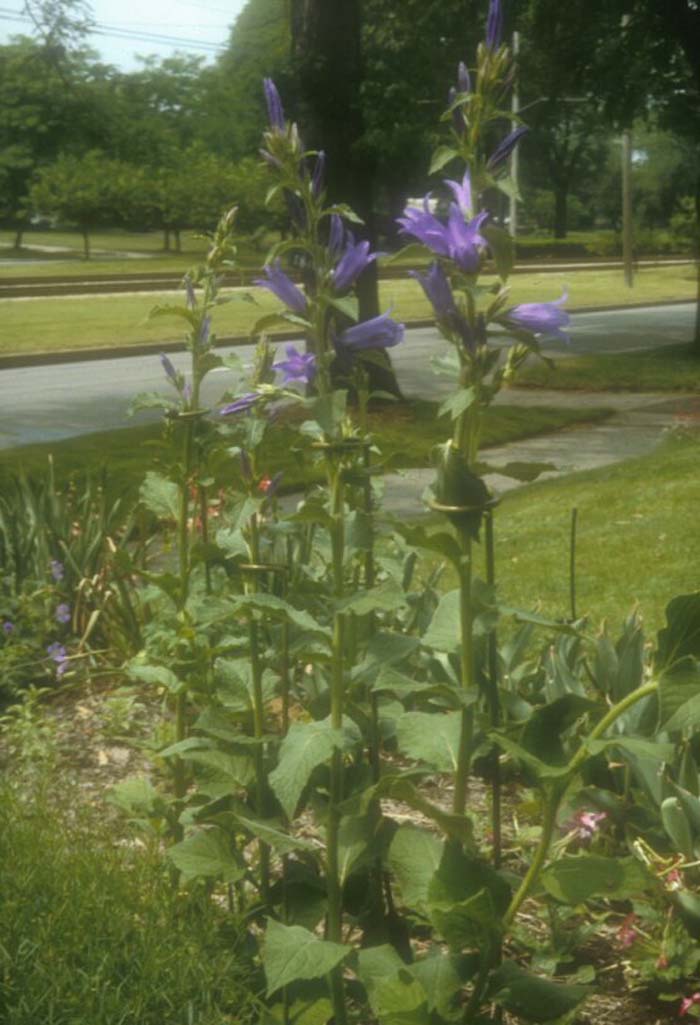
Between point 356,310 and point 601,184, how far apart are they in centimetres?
9440

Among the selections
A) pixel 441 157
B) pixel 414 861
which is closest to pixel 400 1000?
pixel 414 861

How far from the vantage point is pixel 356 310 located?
8.61 feet

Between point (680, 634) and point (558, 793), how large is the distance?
34 cm

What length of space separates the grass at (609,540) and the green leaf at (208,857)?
3.49m

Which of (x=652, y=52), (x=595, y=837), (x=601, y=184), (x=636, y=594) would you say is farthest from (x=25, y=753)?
(x=601, y=184)

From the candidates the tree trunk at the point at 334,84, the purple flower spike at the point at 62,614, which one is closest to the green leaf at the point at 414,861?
the purple flower spike at the point at 62,614

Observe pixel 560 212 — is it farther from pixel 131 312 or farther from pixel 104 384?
pixel 104 384

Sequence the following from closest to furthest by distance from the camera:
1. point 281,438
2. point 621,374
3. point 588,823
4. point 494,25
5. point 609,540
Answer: point 494,25, point 588,823, point 609,540, point 281,438, point 621,374

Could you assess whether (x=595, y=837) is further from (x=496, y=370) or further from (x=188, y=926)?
(x=496, y=370)

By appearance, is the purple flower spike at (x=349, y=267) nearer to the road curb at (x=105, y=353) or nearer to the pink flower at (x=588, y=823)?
the pink flower at (x=588, y=823)

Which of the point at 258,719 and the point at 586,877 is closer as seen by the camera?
the point at 586,877

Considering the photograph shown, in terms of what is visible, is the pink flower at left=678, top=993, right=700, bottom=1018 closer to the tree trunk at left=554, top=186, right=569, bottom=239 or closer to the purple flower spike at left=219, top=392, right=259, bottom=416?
the purple flower spike at left=219, top=392, right=259, bottom=416

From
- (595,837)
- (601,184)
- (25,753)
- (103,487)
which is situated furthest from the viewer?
(601,184)

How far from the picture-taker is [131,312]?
1216 inches
